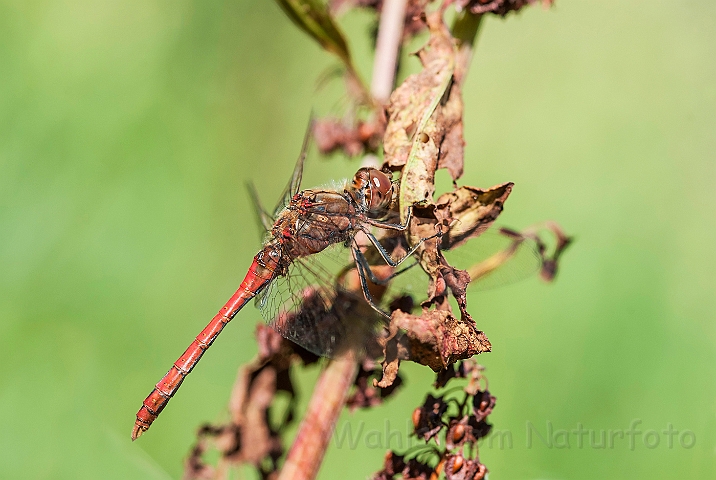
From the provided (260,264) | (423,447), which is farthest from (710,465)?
(260,264)

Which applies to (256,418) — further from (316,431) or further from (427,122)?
(427,122)

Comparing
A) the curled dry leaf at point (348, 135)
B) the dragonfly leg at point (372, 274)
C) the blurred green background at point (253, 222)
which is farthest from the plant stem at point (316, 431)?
the curled dry leaf at point (348, 135)

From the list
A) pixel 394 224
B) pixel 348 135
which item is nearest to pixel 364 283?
pixel 394 224

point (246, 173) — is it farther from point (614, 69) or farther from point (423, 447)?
point (423, 447)

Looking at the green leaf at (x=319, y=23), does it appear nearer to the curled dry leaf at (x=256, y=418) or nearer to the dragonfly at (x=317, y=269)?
the dragonfly at (x=317, y=269)

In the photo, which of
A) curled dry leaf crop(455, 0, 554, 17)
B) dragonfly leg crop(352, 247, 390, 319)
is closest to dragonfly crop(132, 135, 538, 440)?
dragonfly leg crop(352, 247, 390, 319)

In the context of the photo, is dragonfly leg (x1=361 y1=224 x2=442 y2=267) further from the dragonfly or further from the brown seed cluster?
the brown seed cluster

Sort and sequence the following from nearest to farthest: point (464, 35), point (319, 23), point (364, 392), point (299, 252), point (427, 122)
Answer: point (427, 122) → point (464, 35) → point (364, 392) → point (319, 23) → point (299, 252)
